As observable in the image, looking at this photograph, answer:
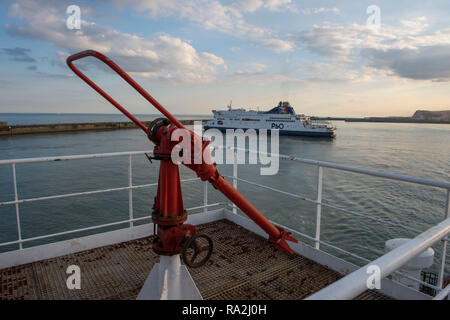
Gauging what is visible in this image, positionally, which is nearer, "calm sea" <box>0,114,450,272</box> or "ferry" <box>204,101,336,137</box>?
"calm sea" <box>0,114,450,272</box>

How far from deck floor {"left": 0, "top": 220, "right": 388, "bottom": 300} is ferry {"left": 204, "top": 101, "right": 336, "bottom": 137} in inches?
1904

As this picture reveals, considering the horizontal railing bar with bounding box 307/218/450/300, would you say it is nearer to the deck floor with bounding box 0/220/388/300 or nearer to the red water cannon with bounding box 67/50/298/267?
the red water cannon with bounding box 67/50/298/267

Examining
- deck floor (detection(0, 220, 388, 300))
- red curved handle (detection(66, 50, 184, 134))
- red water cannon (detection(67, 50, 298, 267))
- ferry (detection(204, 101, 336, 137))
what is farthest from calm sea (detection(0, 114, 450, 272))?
ferry (detection(204, 101, 336, 137))

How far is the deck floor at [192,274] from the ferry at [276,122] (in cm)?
4837

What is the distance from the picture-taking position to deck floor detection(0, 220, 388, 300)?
106 inches

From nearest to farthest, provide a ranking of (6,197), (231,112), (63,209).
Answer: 1. (63,209)
2. (6,197)
3. (231,112)

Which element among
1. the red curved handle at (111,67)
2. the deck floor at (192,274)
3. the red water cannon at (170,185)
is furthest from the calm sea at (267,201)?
the red curved handle at (111,67)

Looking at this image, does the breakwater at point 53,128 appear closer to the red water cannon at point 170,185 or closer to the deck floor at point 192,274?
the deck floor at point 192,274

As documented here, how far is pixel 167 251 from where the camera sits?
2012 mm

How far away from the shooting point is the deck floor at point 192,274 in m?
2.68

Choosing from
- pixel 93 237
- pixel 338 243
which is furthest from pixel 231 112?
pixel 93 237

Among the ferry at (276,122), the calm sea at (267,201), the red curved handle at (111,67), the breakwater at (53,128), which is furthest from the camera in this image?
the ferry at (276,122)

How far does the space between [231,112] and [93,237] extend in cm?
5729
